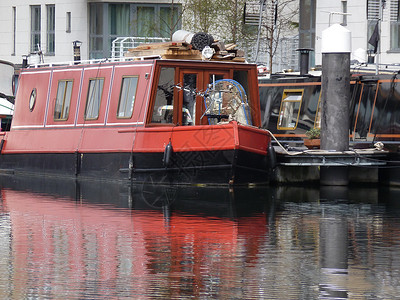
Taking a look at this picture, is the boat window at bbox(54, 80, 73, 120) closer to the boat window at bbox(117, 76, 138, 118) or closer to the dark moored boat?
the boat window at bbox(117, 76, 138, 118)

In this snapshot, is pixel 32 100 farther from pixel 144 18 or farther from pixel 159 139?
pixel 144 18

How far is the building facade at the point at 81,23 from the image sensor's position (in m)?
48.0

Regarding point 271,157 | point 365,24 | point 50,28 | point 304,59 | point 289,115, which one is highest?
point 50,28

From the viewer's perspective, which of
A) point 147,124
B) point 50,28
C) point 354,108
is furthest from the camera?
point 50,28

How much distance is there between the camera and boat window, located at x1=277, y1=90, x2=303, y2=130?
28500 millimetres

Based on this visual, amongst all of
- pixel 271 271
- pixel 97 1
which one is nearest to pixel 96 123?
pixel 271 271

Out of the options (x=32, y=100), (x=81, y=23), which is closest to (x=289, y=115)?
(x=32, y=100)

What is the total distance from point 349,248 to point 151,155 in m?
10.4

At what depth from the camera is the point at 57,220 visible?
1817cm

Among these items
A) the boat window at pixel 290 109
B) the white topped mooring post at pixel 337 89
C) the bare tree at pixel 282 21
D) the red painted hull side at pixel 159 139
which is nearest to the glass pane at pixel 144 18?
the bare tree at pixel 282 21

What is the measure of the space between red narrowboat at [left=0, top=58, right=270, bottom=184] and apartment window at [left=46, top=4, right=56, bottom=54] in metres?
21.1

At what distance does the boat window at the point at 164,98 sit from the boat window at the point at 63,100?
337 centimetres

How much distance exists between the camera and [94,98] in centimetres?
2772

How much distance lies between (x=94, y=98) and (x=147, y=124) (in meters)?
2.71
